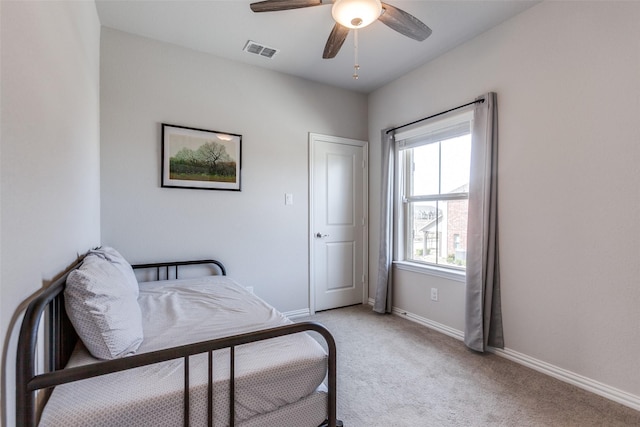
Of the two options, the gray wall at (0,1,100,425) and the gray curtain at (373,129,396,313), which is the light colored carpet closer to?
the gray curtain at (373,129,396,313)

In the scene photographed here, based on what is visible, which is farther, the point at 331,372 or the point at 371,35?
the point at 371,35

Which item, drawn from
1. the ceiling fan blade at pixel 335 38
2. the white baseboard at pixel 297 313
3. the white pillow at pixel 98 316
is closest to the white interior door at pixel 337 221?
the white baseboard at pixel 297 313

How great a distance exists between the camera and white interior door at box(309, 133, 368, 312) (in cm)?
345

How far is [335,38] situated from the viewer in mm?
2041

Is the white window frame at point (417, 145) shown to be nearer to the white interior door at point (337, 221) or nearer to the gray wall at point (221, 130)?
the white interior door at point (337, 221)

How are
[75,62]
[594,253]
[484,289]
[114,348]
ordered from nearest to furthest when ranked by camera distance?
1. [114,348]
2. [75,62]
3. [594,253]
4. [484,289]

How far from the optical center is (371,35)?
254 cm

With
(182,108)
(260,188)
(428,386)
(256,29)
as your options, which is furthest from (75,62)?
(428,386)

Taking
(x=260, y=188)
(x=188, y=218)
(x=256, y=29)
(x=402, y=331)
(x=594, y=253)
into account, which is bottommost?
(x=402, y=331)

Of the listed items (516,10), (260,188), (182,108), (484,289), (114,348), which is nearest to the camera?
(114,348)

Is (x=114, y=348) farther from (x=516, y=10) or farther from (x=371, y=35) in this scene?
(x=516, y=10)

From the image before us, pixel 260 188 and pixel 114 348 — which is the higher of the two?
pixel 260 188

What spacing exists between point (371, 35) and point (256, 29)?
0.97m

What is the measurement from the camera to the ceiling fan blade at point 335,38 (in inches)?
76.3
